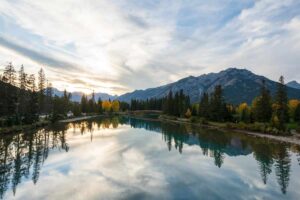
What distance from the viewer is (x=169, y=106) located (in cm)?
14325

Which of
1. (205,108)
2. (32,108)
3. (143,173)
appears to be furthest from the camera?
(205,108)

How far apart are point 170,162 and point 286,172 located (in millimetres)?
14839

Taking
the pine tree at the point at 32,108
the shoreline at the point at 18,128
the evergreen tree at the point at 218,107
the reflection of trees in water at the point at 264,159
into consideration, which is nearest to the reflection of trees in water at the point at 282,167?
the reflection of trees in water at the point at 264,159

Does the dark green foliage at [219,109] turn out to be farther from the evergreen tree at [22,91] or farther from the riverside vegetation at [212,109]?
the evergreen tree at [22,91]

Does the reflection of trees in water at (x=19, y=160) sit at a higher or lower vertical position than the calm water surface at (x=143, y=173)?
higher

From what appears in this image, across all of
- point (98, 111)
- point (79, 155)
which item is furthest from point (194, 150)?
point (98, 111)

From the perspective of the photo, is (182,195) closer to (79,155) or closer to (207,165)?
(207,165)

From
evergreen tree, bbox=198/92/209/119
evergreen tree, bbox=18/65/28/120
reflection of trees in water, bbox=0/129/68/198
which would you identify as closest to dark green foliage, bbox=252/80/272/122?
evergreen tree, bbox=198/92/209/119

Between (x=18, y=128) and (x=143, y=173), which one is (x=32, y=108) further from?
(x=143, y=173)

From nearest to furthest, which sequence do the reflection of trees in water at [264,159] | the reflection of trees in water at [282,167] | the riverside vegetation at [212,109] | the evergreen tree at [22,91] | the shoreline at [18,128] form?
the reflection of trees in water at [282,167], the reflection of trees in water at [264,159], the shoreline at [18,128], the riverside vegetation at [212,109], the evergreen tree at [22,91]

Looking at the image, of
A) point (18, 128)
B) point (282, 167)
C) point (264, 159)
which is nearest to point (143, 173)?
point (282, 167)

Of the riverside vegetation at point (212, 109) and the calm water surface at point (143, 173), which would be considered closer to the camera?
the calm water surface at point (143, 173)

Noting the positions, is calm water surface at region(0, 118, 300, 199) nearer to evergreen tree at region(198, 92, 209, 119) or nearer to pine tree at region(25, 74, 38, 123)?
pine tree at region(25, 74, 38, 123)

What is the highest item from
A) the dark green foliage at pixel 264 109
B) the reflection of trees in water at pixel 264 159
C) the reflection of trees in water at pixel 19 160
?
the dark green foliage at pixel 264 109
